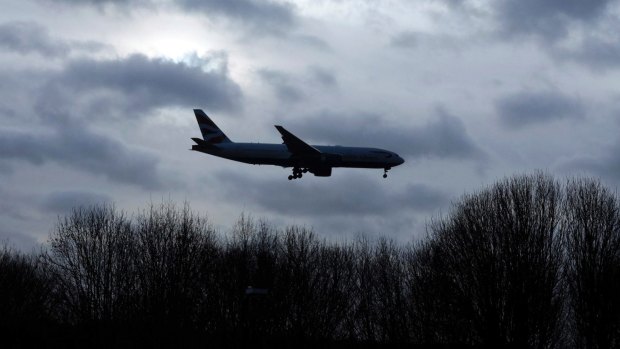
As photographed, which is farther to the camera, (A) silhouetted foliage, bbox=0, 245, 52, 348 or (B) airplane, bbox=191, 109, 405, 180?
(B) airplane, bbox=191, 109, 405, 180

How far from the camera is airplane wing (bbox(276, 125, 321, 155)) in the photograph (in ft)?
282

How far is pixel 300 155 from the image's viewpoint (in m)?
86.9

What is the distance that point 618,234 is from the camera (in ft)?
186

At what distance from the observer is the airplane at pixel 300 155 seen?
8681cm

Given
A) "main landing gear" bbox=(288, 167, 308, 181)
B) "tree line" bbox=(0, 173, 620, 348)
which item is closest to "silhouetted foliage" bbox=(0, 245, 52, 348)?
"tree line" bbox=(0, 173, 620, 348)

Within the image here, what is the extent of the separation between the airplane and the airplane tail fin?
5205 millimetres

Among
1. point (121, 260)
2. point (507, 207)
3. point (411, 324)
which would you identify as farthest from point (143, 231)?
point (507, 207)

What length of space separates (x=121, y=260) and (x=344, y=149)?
32130 millimetres

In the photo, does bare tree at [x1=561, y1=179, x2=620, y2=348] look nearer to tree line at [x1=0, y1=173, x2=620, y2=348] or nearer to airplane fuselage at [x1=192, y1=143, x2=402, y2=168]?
tree line at [x1=0, y1=173, x2=620, y2=348]

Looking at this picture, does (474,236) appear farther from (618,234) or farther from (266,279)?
(266,279)

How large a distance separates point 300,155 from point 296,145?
1.05 meters

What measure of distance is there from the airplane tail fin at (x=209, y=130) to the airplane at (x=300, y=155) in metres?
5.21

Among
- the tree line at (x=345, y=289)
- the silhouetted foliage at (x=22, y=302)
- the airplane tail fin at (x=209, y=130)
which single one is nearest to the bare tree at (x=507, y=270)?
the tree line at (x=345, y=289)

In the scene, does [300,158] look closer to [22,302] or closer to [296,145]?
[296,145]
